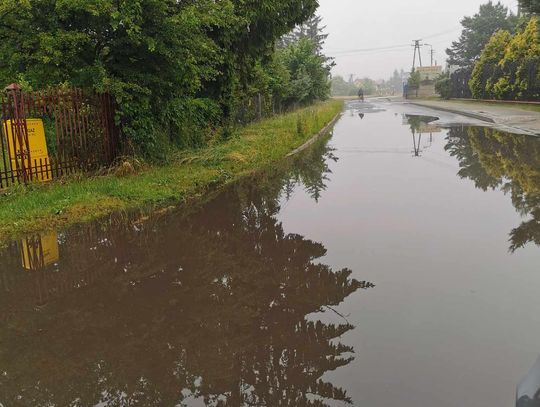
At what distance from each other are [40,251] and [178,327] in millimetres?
3175

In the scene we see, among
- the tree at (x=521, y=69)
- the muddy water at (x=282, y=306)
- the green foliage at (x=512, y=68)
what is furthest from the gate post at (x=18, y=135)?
the tree at (x=521, y=69)

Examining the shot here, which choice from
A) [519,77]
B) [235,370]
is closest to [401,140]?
[235,370]

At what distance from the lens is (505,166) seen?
11.6m

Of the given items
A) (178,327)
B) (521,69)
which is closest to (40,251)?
(178,327)

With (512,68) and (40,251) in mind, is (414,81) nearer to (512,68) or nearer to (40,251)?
(512,68)

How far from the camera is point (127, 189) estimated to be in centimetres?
917

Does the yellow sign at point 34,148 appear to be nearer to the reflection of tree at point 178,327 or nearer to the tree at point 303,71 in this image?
the reflection of tree at point 178,327

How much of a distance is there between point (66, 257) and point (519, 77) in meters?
34.8

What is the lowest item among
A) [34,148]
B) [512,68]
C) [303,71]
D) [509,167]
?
[509,167]

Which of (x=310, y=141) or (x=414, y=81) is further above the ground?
(x=414, y=81)

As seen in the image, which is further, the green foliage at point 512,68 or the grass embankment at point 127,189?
the green foliage at point 512,68

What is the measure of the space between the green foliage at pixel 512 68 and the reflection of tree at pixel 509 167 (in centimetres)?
1635

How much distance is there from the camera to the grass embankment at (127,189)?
7.64m

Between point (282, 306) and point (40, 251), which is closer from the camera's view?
point (282, 306)
